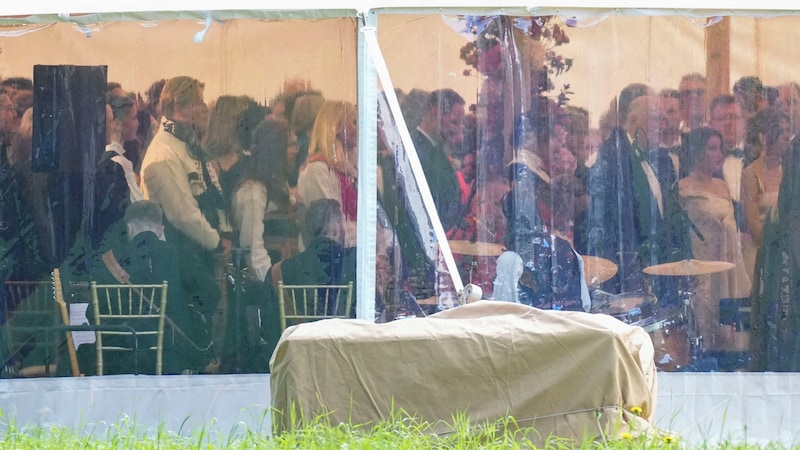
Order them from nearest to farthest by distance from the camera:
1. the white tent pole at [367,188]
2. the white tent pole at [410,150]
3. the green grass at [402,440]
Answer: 1. the green grass at [402,440]
2. the white tent pole at [410,150]
3. the white tent pole at [367,188]

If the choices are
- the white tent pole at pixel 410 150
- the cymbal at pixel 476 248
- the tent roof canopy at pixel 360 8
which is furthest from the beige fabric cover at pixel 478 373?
the tent roof canopy at pixel 360 8

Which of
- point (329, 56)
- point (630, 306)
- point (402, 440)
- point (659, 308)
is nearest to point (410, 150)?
point (329, 56)

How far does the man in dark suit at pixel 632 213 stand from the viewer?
630cm

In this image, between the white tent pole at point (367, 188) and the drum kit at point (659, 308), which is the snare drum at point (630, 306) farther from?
the white tent pole at point (367, 188)

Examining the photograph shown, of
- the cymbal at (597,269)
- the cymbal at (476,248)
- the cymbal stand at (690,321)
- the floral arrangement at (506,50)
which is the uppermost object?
the floral arrangement at (506,50)

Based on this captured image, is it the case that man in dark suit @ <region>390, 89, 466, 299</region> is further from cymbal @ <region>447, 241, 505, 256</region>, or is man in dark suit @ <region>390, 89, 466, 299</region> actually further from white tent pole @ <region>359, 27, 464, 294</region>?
white tent pole @ <region>359, 27, 464, 294</region>

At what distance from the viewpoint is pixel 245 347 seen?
6.36 metres

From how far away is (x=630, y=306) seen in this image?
6.29 m

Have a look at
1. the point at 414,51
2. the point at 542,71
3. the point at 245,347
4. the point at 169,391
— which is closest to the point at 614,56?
the point at 542,71

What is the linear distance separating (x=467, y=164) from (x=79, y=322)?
233cm

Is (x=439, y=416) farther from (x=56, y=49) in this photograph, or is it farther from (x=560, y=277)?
(x=56, y=49)

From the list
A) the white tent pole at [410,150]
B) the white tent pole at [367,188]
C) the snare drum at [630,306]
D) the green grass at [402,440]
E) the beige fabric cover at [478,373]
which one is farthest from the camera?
the snare drum at [630,306]

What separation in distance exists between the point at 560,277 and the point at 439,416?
92.5 inches

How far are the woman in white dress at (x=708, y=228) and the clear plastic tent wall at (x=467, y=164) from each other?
11 mm
